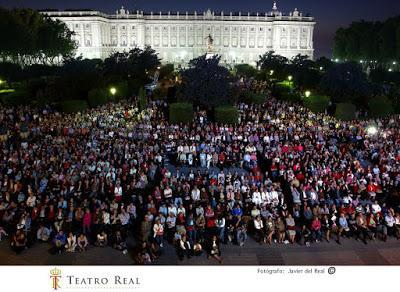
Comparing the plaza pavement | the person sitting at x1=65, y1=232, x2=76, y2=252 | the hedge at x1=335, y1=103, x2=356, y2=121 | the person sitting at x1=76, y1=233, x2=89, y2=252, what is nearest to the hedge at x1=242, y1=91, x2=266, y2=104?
the hedge at x1=335, y1=103, x2=356, y2=121

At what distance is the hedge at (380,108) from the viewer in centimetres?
3866

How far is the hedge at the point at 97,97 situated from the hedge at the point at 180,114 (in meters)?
10.6

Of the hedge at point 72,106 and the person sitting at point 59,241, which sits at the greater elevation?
the hedge at point 72,106

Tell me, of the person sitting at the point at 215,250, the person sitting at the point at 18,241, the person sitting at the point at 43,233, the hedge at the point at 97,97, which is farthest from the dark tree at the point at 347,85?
the person sitting at the point at 18,241

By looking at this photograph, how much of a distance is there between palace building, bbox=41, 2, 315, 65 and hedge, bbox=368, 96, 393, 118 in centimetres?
9799

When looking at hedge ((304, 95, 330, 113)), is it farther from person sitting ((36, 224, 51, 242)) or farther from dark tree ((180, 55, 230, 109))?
person sitting ((36, 224, 51, 242))

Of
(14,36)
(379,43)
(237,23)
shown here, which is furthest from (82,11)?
(379,43)

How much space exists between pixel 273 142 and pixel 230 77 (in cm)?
1481

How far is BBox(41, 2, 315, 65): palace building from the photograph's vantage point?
13525cm

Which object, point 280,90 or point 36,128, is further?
point 280,90

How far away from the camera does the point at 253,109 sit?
37562 mm

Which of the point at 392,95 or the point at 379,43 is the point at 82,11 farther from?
the point at 392,95

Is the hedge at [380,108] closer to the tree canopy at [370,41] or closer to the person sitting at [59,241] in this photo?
the person sitting at [59,241]
